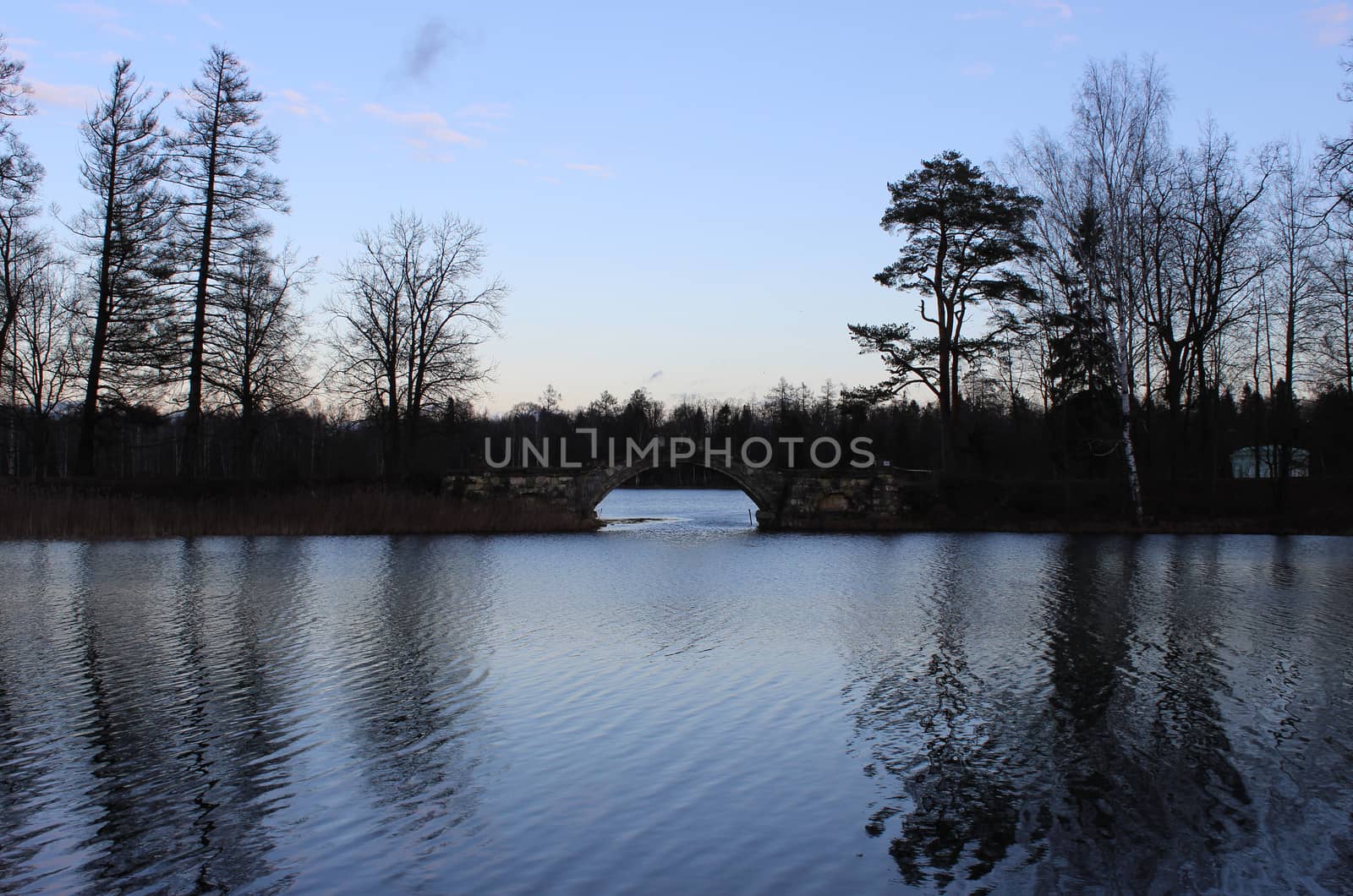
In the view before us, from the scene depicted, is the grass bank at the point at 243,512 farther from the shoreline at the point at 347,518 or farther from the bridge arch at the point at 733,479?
the bridge arch at the point at 733,479

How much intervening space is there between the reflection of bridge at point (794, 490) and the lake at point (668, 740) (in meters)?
18.8

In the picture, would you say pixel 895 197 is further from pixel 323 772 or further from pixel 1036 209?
pixel 323 772

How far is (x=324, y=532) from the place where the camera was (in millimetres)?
28859

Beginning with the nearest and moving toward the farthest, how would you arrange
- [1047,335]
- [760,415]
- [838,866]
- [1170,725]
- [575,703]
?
[838,866] < [1170,725] < [575,703] < [1047,335] < [760,415]

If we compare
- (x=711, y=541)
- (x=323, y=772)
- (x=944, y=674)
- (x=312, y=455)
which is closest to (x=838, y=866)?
(x=323, y=772)

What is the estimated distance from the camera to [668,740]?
756 cm

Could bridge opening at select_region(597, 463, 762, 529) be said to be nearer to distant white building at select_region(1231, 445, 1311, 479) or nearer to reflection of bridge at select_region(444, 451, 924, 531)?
reflection of bridge at select_region(444, 451, 924, 531)

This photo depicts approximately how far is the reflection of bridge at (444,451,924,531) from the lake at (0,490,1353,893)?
18.8 m

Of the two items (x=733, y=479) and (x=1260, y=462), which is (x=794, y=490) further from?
(x=1260, y=462)

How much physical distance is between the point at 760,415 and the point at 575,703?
132169 mm

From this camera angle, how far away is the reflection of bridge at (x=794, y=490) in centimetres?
3512

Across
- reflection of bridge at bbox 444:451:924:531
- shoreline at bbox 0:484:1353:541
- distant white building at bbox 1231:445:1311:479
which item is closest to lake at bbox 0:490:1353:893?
shoreline at bbox 0:484:1353:541

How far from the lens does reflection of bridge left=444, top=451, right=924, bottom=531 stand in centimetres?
3512

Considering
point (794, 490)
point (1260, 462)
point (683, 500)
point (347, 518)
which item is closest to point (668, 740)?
point (347, 518)
